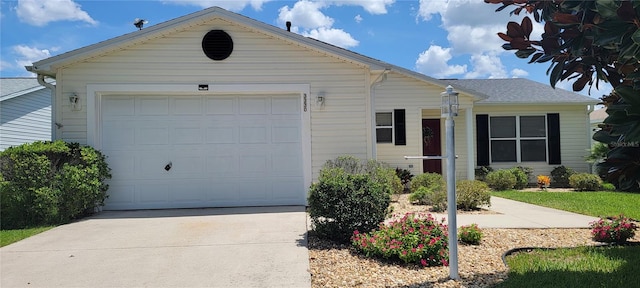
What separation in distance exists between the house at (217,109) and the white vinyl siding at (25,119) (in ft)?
30.5

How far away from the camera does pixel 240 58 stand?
328 inches

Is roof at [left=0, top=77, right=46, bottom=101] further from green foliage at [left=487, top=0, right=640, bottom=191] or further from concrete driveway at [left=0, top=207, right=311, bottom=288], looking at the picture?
green foliage at [left=487, top=0, right=640, bottom=191]

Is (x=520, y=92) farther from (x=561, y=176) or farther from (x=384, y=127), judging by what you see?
(x=384, y=127)

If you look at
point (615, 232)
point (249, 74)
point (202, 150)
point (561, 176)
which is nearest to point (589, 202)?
point (561, 176)

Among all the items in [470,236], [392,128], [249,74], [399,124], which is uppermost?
[249,74]

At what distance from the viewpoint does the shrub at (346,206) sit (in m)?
→ 5.28

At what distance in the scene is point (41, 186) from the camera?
22.2 feet

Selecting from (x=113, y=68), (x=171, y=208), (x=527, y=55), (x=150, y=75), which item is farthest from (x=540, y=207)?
(x=113, y=68)

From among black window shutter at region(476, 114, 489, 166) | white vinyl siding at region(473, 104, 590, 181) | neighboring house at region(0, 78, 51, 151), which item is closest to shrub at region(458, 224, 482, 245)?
black window shutter at region(476, 114, 489, 166)

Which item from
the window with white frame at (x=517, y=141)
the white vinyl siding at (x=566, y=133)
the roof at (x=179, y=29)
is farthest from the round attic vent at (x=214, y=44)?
the window with white frame at (x=517, y=141)

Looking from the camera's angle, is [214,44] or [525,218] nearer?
[525,218]

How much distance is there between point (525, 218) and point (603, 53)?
4597 millimetres

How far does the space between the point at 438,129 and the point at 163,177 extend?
9.03 meters

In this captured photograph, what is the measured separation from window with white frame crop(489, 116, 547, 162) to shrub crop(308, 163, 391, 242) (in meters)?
9.88
